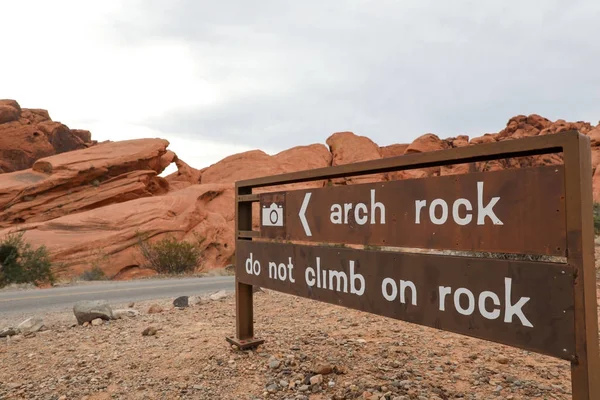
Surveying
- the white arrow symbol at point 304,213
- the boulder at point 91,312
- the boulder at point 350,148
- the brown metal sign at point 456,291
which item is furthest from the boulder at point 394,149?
the brown metal sign at point 456,291

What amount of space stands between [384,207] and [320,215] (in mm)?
737

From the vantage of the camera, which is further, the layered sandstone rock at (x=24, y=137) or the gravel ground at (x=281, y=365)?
the layered sandstone rock at (x=24, y=137)

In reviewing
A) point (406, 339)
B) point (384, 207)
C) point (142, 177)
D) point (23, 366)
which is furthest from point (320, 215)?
point (142, 177)

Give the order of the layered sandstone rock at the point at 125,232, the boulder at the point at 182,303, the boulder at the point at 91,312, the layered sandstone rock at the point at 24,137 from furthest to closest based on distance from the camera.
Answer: the layered sandstone rock at the point at 24,137, the layered sandstone rock at the point at 125,232, the boulder at the point at 182,303, the boulder at the point at 91,312

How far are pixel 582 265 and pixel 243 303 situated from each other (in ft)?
11.3

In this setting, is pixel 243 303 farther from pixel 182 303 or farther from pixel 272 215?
pixel 182 303

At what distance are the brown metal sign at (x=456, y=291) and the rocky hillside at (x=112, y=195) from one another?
35.9ft

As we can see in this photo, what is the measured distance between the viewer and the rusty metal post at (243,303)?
438cm

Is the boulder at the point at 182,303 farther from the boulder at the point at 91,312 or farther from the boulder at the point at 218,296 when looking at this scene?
the boulder at the point at 91,312

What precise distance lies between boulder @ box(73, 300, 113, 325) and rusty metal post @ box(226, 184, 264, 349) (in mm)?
2659

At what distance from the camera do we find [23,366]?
4.20 m

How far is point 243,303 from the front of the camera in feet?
15.0

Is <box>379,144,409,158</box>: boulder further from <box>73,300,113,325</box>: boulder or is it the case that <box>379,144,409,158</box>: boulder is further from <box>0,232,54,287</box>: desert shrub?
<box>73,300,113,325</box>: boulder

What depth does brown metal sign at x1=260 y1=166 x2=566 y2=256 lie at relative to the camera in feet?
6.61
